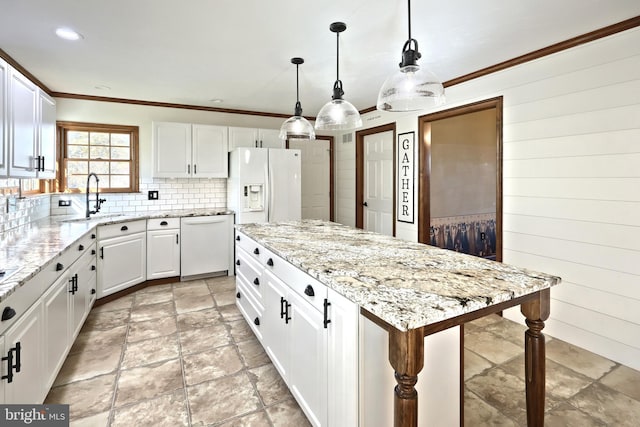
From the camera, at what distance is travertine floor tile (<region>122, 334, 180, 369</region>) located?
2.44 meters

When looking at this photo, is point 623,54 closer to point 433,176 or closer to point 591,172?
point 591,172

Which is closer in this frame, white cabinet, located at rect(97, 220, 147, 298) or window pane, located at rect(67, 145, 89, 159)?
white cabinet, located at rect(97, 220, 147, 298)

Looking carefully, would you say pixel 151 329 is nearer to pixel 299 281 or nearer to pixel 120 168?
pixel 299 281

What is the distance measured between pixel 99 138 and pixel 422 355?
480 cm

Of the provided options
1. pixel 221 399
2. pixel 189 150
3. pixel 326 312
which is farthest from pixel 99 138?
pixel 326 312

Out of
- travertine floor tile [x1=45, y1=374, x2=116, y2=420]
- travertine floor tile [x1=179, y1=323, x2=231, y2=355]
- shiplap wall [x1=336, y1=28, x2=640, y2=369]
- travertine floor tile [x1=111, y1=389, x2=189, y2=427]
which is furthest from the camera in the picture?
travertine floor tile [x1=179, y1=323, x2=231, y2=355]

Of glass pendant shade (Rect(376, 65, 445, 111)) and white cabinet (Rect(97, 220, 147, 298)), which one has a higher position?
glass pendant shade (Rect(376, 65, 445, 111))

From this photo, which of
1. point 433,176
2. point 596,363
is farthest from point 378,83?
point 596,363

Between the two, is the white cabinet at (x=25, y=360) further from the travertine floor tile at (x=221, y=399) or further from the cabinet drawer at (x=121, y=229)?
the cabinet drawer at (x=121, y=229)

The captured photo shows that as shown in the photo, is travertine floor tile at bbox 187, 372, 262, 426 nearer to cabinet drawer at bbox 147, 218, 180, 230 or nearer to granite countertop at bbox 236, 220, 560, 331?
granite countertop at bbox 236, 220, 560, 331

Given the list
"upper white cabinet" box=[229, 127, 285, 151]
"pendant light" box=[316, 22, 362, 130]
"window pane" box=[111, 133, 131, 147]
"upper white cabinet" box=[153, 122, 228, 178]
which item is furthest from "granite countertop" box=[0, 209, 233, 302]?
"pendant light" box=[316, 22, 362, 130]

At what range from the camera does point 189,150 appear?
4.47m

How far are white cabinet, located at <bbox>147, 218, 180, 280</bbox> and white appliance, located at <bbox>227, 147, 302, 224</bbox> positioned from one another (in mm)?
823

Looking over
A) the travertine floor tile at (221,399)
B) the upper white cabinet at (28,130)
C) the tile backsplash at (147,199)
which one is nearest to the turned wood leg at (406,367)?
the travertine floor tile at (221,399)
